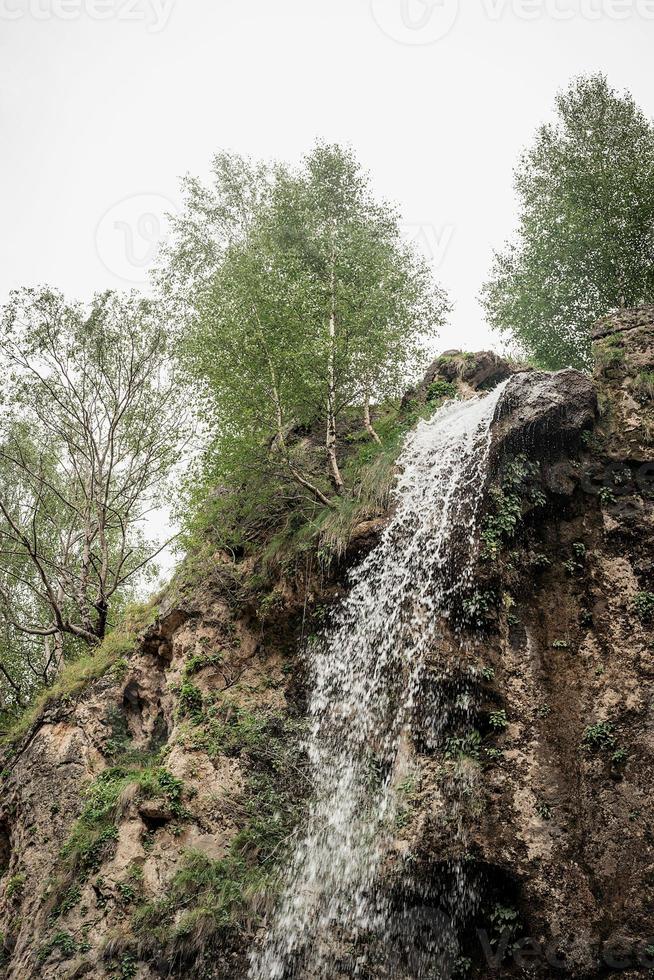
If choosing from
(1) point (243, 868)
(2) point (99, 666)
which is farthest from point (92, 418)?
(1) point (243, 868)

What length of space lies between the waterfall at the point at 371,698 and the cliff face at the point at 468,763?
325mm

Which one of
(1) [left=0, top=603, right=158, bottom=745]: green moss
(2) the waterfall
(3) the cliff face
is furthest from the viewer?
(1) [left=0, top=603, right=158, bottom=745]: green moss

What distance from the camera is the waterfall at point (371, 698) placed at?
8.41 m

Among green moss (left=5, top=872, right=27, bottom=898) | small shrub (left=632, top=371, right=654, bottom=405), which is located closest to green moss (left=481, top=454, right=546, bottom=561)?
small shrub (left=632, top=371, right=654, bottom=405)

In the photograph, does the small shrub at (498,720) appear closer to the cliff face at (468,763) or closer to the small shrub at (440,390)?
the cliff face at (468,763)

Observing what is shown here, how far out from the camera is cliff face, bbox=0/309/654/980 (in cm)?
751

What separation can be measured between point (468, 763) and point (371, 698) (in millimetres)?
1926

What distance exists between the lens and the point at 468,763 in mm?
8430

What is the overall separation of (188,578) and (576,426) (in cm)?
833

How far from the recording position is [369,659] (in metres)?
10.3

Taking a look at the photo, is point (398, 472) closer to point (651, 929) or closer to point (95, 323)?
point (651, 929)

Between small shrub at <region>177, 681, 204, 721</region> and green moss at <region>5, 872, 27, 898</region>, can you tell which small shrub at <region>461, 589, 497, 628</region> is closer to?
small shrub at <region>177, 681, 204, 721</region>

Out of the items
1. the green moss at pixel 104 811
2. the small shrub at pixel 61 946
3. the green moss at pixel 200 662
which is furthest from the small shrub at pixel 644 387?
the small shrub at pixel 61 946

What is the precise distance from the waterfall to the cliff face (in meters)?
0.33
